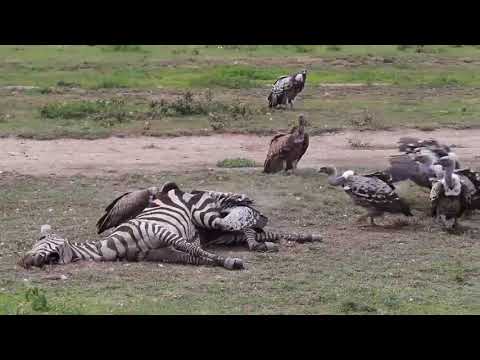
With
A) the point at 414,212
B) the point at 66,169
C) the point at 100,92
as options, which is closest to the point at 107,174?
the point at 66,169

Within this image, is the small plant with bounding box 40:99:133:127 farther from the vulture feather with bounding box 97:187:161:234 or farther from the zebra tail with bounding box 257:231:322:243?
the zebra tail with bounding box 257:231:322:243

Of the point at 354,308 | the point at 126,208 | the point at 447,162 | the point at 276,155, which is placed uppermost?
the point at 447,162

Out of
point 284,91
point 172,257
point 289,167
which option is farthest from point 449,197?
point 284,91

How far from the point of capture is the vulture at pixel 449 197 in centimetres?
985

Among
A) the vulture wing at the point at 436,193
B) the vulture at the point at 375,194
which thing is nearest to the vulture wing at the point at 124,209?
the vulture at the point at 375,194

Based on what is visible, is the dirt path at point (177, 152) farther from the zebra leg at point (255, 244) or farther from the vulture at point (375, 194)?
the zebra leg at point (255, 244)

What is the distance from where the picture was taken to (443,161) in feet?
33.1

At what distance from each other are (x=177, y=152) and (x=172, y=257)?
Result: 19.2ft

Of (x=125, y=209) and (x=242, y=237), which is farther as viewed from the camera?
(x=242, y=237)

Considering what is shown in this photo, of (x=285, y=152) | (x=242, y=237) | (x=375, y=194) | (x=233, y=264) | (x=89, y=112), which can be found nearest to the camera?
(x=233, y=264)

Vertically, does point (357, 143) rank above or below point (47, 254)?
below

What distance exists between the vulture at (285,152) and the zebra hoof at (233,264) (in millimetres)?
4216

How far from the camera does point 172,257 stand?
8.69 meters

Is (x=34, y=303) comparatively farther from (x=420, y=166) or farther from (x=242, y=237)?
(x=420, y=166)
